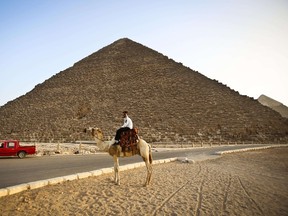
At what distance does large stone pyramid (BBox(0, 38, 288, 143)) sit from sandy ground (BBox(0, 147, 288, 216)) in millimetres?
22294

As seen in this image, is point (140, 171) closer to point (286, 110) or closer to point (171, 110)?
point (171, 110)

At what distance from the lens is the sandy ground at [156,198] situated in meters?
4.81

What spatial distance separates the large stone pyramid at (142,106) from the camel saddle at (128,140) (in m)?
22.9

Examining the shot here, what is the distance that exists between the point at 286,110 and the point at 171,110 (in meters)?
119

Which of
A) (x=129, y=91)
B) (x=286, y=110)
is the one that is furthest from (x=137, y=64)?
(x=286, y=110)

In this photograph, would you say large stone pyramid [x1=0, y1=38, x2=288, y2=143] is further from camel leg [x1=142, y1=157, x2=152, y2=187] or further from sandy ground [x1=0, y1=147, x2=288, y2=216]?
camel leg [x1=142, y1=157, x2=152, y2=187]

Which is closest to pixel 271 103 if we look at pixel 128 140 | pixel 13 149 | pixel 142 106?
pixel 142 106

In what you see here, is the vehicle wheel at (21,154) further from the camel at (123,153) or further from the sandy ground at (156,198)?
the camel at (123,153)

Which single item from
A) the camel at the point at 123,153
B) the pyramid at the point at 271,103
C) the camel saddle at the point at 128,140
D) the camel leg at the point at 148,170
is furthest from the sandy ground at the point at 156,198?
the pyramid at the point at 271,103

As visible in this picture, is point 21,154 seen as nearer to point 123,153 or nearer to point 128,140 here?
point 123,153

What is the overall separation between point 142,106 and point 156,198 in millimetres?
34013

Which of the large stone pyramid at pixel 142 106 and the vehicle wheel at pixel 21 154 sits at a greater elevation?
the large stone pyramid at pixel 142 106

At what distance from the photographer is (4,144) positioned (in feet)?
43.3

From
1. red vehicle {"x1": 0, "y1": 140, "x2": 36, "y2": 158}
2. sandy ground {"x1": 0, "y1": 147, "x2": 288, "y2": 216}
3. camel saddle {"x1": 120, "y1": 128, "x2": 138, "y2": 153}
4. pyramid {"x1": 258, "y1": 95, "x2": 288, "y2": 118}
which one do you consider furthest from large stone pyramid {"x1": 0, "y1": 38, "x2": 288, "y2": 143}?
pyramid {"x1": 258, "y1": 95, "x2": 288, "y2": 118}
